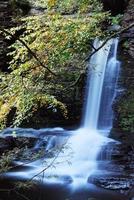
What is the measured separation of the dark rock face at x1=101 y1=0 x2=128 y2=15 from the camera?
44.3ft

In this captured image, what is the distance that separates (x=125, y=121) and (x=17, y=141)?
298cm

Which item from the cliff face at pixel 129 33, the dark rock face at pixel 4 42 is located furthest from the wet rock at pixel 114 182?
the dark rock face at pixel 4 42

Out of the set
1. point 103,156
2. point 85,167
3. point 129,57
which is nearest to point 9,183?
point 85,167

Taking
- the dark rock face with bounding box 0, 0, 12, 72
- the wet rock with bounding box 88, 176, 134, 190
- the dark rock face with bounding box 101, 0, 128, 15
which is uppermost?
the dark rock face with bounding box 101, 0, 128, 15

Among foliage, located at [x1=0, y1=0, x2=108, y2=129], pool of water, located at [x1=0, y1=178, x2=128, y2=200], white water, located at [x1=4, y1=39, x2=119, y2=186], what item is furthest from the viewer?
white water, located at [x1=4, y1=39, x2=119, y2=186]

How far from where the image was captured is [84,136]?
11156 millimetres

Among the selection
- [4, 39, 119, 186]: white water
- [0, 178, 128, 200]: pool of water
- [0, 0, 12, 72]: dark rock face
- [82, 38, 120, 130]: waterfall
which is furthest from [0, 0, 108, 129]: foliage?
[0, 0, 12, 72]: dark rock face

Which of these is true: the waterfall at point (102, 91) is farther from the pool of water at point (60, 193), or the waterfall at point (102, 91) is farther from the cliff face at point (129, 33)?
the pool of water at point (60, 193)

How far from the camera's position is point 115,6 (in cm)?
1370

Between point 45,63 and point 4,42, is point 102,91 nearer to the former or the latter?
point 4,42

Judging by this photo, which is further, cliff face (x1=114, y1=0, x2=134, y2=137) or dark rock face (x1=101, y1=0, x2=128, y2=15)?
dark rock face (x1=101, y1=0, x2=128, y2=15)

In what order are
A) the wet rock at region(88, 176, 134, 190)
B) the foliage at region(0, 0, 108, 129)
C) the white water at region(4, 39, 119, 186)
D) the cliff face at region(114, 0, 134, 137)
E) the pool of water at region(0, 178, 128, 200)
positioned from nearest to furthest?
the foliage at region(0, 0, 108, 129) → the pool of water at region(0, 178, 128, 200) → the wet rock at region(88, 176, 134, 190) → the white water at region(4, 39, 119, 186) → the cliff face at region(114, 0, 134, 137)

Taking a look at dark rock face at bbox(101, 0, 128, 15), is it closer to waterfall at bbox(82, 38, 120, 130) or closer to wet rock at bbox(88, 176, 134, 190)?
waterfall at bbox(82, 38, 120, 130)

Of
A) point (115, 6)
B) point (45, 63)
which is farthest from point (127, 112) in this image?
point (45, 63)
